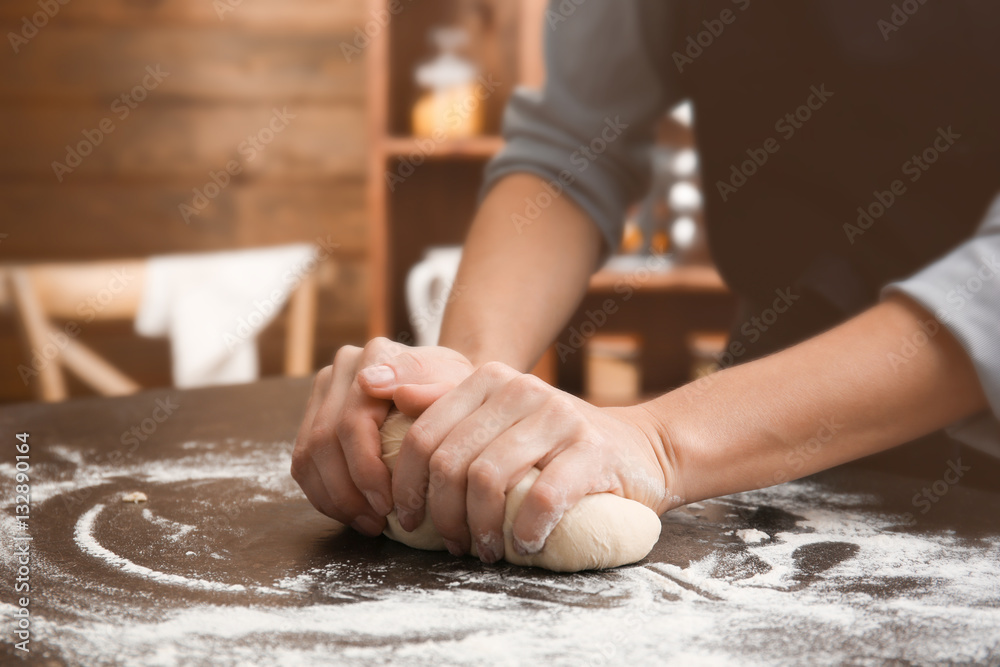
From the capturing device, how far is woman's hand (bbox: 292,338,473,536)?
60cm

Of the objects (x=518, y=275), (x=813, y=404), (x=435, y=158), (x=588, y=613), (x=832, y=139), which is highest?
(x=435, y=158)

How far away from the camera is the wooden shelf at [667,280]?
83.7 inches

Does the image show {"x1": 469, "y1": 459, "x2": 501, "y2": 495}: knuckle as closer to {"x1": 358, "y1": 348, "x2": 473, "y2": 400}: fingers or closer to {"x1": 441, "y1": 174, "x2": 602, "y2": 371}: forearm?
{"x1": 358, "y1": 348, "x2": 473, "y2": 400}: fingers

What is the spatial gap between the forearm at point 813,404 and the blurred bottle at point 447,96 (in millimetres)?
1649

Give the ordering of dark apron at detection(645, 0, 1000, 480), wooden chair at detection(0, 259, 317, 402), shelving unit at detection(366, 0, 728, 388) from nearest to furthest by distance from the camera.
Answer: dark apron at detection(645, 0, 1000, 480), wooden chair at detection(0, 259, 317, 402), shelving unit at detection(366, 0, 728, 388)

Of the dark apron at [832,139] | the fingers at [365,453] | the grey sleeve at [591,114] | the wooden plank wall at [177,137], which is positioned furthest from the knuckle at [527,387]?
the wooden plank wall at [177,137]

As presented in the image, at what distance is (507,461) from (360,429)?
119mm

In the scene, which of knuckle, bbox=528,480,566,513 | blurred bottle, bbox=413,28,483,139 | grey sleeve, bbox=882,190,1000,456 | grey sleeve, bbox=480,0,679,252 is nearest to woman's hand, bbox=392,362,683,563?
knuckle, bbox=528,480,566,513

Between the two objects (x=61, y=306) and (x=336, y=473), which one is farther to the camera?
(x=61, y=306)

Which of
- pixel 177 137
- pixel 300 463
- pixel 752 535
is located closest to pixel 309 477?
pixel 300 463

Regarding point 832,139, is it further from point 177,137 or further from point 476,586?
point 177,137

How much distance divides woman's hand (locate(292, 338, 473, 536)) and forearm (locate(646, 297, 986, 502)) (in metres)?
0.18

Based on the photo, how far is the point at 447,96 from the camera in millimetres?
2160

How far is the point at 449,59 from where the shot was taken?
2.17m
